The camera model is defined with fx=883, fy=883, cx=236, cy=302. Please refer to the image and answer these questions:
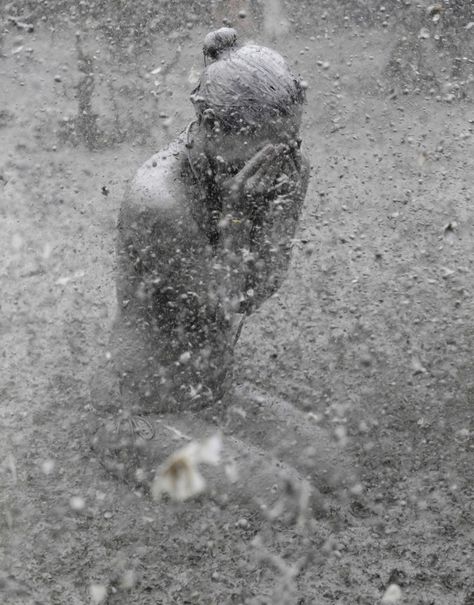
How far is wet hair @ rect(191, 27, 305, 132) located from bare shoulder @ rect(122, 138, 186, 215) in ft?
0.52

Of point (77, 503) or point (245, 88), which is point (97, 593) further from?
point (245, 88)

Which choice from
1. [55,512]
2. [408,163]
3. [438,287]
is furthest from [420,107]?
[55,512]

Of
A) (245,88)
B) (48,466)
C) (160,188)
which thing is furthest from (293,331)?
(245,88)

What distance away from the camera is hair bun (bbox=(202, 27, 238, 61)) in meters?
1.90

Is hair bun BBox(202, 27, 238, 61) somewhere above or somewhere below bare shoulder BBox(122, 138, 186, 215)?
above

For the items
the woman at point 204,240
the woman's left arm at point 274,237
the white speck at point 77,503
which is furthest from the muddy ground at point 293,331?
the woman's left arm at point 274,237

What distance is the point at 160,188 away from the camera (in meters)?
1.97

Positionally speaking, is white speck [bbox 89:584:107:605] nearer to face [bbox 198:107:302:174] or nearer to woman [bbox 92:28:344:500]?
woman [bbox 92:28:344:500]

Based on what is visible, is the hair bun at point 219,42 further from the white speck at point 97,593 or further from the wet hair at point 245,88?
the white speck at point 97,593

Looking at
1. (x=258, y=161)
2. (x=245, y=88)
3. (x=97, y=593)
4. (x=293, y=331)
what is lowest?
(x=97, y=593)

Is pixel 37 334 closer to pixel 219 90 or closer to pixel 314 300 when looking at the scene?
pixel 314 300

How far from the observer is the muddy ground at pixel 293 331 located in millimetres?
2539

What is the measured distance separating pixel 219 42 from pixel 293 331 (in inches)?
60.1

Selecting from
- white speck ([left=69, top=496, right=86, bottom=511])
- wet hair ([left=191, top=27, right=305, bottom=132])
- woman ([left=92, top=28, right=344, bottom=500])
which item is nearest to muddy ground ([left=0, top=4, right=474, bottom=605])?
white speck ([left=69, top=496, right=86, bottom=511])
